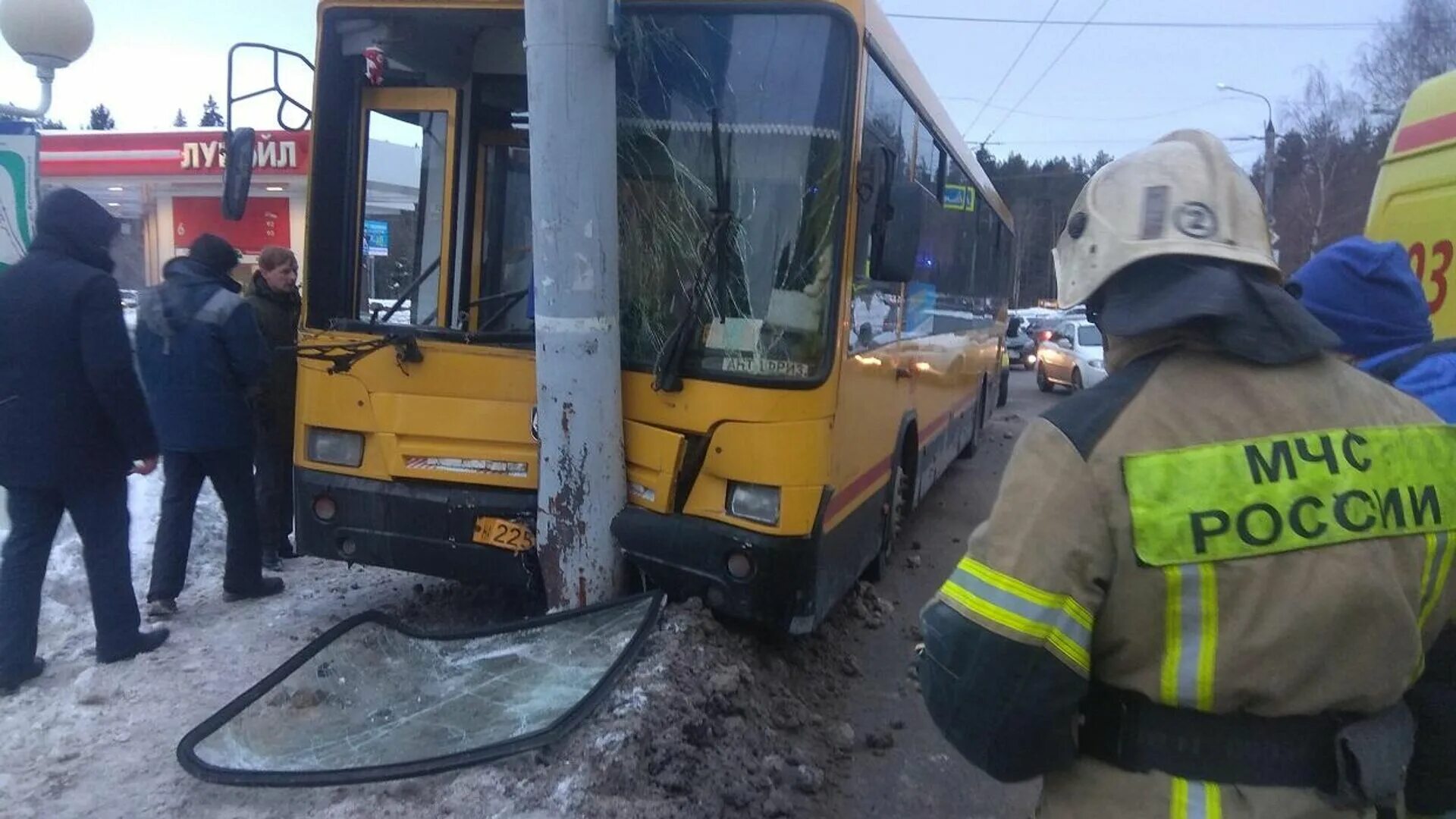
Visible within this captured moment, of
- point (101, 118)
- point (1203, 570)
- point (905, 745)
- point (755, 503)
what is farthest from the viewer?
point (101, 118)

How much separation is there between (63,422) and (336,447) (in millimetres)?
1181

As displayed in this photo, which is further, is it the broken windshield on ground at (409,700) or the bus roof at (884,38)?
the bus roof at (884,38)

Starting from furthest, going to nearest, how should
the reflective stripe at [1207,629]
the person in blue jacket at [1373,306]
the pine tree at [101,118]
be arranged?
the pine tree at [101,118] → the person in blue jacket at [1373,306] → the reflective stripe at [1207,629]

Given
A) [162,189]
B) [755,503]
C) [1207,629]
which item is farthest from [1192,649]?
[162,189]

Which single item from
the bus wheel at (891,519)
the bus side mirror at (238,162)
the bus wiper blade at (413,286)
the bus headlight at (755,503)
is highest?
the bus side mirror at (238,162)

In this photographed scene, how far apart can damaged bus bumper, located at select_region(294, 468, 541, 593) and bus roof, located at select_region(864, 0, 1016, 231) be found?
→ 2.83 metres

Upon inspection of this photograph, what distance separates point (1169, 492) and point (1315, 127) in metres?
53.3

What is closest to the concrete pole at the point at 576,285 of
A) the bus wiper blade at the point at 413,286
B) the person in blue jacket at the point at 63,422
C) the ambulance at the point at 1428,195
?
the bus wiper blade at the point at 413,286

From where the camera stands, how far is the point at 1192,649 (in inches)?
67.7

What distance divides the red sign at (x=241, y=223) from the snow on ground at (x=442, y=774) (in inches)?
958

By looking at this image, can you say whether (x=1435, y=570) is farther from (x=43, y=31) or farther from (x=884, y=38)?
(x=43, y=31)

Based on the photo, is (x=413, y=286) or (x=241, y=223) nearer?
(x=413, y=286)

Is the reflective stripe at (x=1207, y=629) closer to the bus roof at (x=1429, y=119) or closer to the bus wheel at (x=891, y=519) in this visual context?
the bus roof at (x=1429, y=119)

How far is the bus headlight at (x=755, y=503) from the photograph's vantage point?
502 cm
